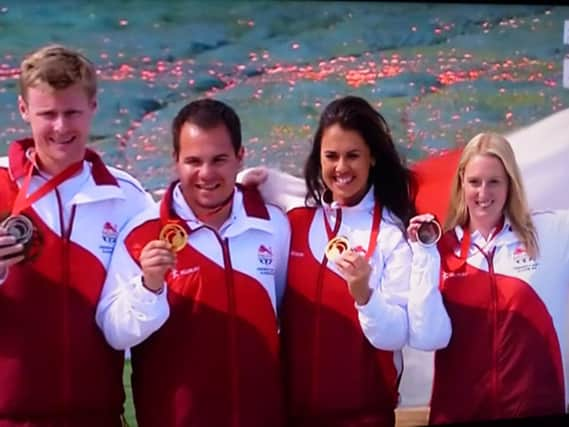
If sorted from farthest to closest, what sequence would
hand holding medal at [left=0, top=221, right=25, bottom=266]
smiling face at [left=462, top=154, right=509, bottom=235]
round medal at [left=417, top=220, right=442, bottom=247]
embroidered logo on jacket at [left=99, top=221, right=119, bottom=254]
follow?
smiling face at [left=462, top=154, right=509, bottom=235] < round medal at [left=417, top=220, right=442, bottom=247] < embroidered logo on jacket at [left=99, top=221, right=119, bottom=254] < hand holding medal at [left=0, top=221, right=25, bottom=266]

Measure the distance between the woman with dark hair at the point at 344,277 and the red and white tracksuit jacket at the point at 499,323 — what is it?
6.6 inches

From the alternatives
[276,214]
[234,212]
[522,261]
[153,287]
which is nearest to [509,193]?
[522,261]

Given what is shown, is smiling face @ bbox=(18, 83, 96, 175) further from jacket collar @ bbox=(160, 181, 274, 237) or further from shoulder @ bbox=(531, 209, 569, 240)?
shoulder @ bbox=(531, 209, 569, 240)

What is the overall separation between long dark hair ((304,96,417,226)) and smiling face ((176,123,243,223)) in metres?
0.23

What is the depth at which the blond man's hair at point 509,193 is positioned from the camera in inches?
102

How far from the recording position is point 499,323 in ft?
8.38

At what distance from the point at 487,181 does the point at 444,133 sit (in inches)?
6.5

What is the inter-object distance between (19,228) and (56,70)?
35 cm

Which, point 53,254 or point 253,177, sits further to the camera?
point 253,177

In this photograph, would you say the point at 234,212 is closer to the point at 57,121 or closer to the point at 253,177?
the point at 253,177

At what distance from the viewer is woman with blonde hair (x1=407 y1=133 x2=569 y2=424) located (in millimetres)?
2551

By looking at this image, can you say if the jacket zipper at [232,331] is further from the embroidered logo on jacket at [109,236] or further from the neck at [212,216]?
the embroidered logo on jacket at [109,236]

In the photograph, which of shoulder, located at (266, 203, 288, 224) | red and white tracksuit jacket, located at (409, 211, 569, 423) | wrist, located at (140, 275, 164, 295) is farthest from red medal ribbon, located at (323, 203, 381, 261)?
wrist, located at (140, 275, 164, 295)

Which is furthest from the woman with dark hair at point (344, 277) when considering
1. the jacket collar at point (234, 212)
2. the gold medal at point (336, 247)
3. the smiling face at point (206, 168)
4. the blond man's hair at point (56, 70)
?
Result: the blond man's hair at point (56, 70)
